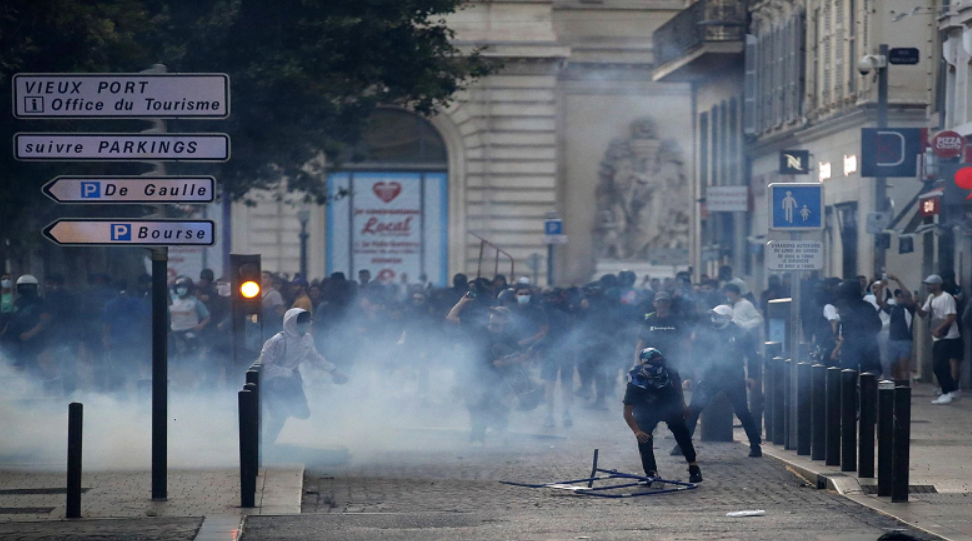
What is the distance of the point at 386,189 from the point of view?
49.6m

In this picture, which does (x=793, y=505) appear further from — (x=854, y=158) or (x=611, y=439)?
(x=854, y=158)

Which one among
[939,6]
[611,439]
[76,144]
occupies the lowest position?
[611,439]

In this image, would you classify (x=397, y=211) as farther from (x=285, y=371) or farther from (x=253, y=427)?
(x=253, y=427)

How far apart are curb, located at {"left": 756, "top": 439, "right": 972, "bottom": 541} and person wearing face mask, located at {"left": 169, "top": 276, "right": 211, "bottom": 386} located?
989cm

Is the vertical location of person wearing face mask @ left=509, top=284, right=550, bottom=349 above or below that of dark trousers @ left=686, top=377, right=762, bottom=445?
above

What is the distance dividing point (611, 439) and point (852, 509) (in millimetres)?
5549

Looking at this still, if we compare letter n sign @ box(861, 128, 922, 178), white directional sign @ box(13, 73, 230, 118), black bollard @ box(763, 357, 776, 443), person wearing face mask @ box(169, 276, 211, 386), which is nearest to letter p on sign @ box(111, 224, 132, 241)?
white directional sign @ box(13, 73, 230, 118)

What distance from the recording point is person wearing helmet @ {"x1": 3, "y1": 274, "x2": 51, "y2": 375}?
21297 millimetres

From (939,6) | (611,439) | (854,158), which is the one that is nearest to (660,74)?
(854,158)

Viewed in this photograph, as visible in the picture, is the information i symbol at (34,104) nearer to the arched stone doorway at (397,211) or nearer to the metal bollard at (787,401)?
the metal bollard at (787,401)

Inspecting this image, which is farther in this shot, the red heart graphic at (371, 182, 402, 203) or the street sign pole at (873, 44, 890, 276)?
the red heart graphic at (371, 182, 402, 203)

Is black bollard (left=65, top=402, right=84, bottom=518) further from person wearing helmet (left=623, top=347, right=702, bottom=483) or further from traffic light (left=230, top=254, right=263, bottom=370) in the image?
traffic light (left=230, top=254, right=263, bottom=370)

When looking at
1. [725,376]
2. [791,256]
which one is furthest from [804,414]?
[791,256]

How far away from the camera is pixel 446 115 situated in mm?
48656
